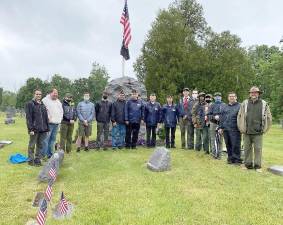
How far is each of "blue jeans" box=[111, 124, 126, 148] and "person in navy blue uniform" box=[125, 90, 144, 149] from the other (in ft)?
0.55

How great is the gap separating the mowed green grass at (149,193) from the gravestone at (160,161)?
0.97 ft

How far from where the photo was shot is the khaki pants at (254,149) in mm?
11406

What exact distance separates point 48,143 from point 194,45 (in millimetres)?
30798

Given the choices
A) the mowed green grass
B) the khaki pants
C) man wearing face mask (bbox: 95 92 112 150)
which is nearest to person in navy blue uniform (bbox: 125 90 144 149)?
man wearing face mask (bbox: 95 92 112 150)

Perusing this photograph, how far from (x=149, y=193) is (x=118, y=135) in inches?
284

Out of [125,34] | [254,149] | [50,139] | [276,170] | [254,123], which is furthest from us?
[125,34]

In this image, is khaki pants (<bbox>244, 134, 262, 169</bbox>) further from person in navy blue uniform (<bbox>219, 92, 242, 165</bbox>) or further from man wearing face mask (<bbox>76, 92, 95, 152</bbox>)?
man wearing face mask (<bbox>76, 92, 95, 152</bbox>)

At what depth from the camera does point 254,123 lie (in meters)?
11.3

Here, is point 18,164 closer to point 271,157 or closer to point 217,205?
point 217,205

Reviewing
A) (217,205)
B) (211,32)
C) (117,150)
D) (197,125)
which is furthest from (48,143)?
(211,32)

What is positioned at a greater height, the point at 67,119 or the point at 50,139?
the point at 67,119

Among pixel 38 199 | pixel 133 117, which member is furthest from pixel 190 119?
pixel 38 199

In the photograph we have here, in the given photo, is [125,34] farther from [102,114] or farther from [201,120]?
[201,120]

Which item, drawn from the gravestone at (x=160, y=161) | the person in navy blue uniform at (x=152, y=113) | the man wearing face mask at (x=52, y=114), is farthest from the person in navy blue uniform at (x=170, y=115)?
the gravestone at (x=160, y=161)
